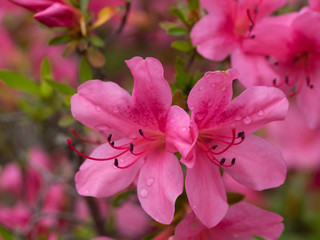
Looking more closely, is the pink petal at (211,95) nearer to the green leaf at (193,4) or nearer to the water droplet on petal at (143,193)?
the water droplet on petal at (143,193)

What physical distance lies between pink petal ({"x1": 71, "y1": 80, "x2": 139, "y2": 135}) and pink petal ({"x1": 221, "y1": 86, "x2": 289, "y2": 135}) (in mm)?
193

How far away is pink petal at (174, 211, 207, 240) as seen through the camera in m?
0.92

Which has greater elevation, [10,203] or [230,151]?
[230,151]

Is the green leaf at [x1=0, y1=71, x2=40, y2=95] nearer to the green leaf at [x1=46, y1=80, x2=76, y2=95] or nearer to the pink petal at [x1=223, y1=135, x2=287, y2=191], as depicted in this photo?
the green leaf at [x1=46, y1=80, x2=76, y2=95]

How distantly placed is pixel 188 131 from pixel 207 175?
4.0 inches

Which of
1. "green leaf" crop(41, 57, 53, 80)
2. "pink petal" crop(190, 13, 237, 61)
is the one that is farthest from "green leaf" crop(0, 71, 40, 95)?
"pink petal" crop(190, 13, 237, 61)

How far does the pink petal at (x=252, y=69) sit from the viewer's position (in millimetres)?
1030

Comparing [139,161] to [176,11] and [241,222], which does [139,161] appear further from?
[176,11]

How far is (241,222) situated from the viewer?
96 centimetres

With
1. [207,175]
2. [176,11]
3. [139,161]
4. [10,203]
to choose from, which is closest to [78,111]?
[139,161]

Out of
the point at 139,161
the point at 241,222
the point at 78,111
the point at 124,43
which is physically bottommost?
the point at 124,43

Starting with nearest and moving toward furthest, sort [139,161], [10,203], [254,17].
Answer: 1. [139,161]
2. [254,17]
3. [10,203]

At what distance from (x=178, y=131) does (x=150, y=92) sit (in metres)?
0.10

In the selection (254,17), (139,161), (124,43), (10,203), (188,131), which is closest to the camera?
(188,131)
